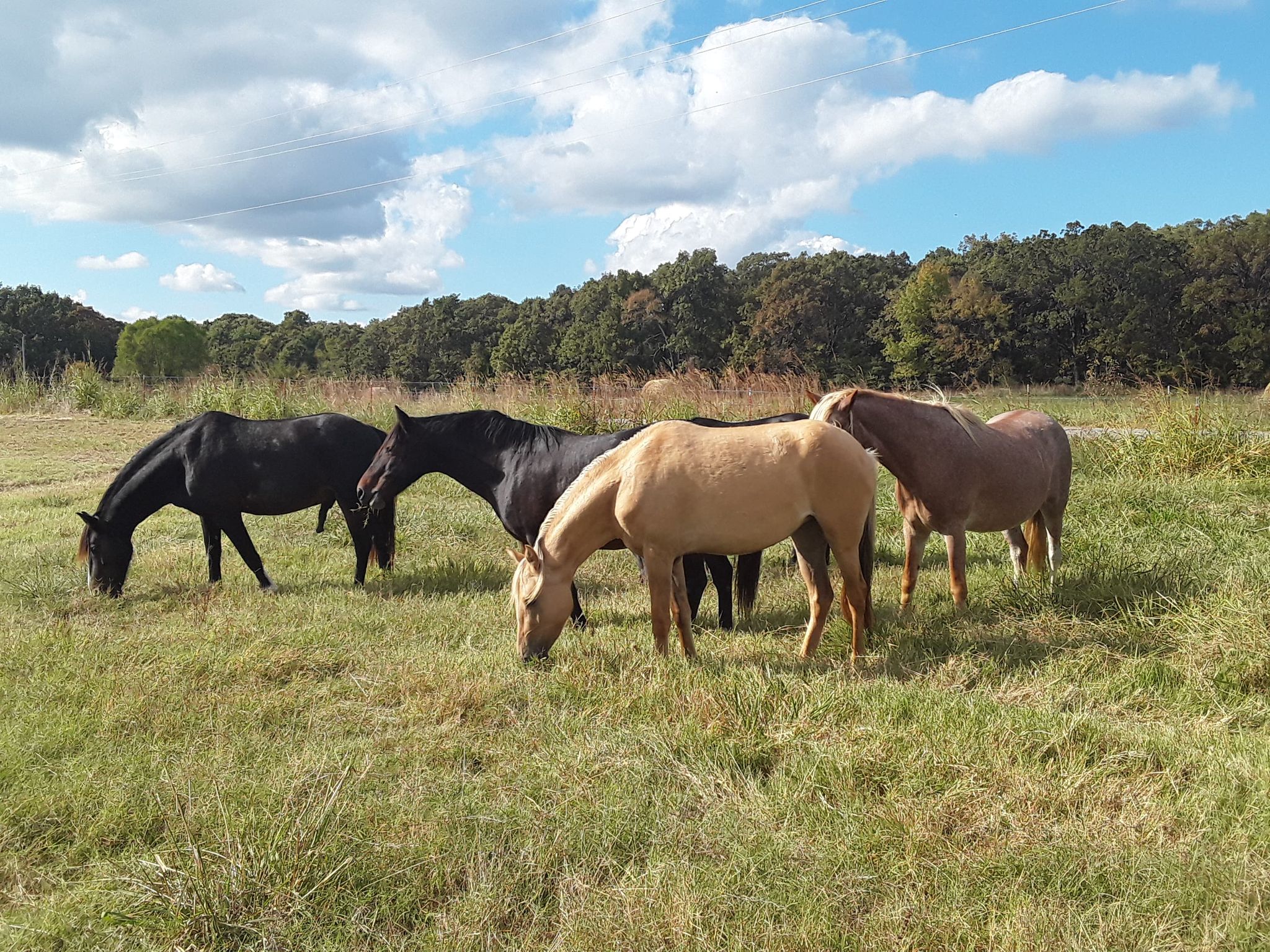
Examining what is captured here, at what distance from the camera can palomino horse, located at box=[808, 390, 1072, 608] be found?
5.24 meters

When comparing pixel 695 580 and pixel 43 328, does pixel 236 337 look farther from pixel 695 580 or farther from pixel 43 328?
pixel 695 580

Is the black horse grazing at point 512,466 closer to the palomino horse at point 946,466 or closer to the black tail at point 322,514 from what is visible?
the palomino horse at point 946,466

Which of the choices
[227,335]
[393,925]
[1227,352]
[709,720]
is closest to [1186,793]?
→ [709,720]

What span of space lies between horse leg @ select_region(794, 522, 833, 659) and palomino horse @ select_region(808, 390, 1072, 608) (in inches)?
32.4

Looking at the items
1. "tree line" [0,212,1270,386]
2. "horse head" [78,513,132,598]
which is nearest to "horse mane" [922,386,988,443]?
"horse head" [78,513,132,598]

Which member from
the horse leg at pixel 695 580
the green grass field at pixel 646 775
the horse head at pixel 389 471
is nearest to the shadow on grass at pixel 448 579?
the green grass field at pixel 646 775

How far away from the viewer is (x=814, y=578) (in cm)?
496

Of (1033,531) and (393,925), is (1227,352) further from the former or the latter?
(393,925)

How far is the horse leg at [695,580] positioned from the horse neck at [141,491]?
4.89 meters

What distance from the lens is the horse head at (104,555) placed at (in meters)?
6.45

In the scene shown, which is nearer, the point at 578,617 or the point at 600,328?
the point at 578,617

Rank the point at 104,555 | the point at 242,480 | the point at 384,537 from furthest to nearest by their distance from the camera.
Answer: the point at 384,537
the point at 242,480
the point at 104,555

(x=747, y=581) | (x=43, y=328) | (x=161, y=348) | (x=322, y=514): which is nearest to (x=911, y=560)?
(x=747, y=581)

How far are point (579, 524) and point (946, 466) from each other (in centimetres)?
264
